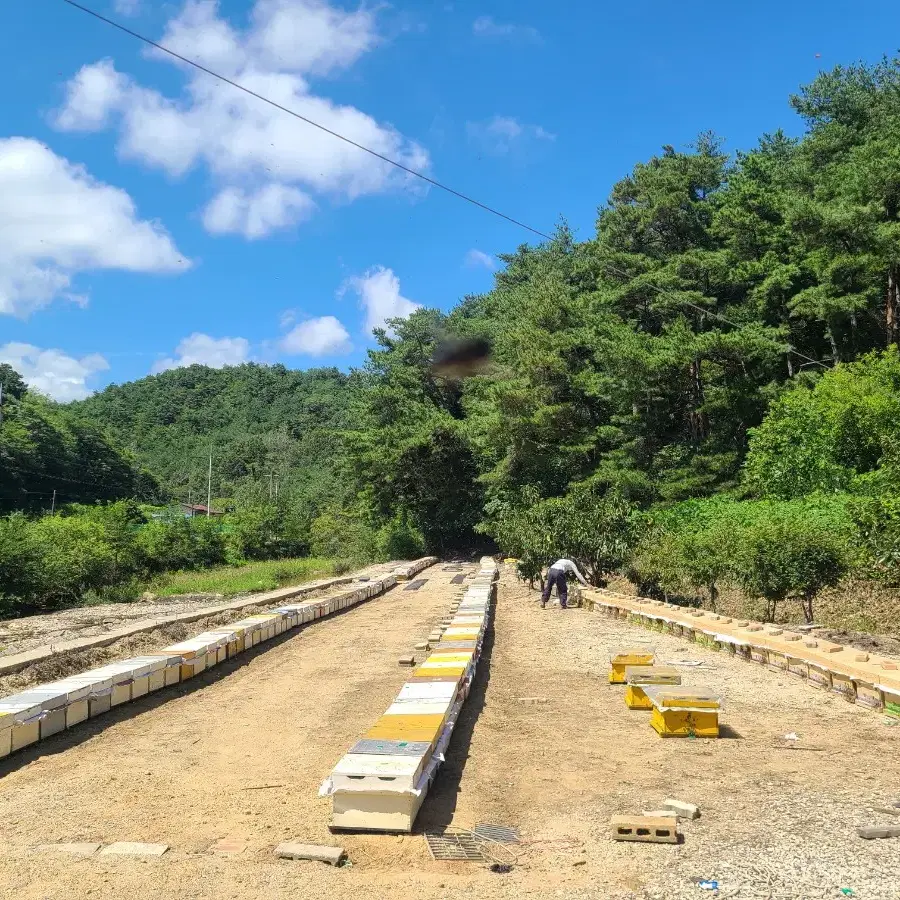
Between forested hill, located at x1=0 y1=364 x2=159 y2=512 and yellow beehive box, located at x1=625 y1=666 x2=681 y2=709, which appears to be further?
forested hill, located at x1=0 y1=364 x2=159 y2=512

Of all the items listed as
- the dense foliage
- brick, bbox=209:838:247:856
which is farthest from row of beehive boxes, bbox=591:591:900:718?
brick, bbox=209:838:247:856

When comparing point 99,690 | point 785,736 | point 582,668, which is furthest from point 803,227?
point 99,690

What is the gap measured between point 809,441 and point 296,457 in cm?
7189

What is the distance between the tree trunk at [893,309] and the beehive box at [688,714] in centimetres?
2178

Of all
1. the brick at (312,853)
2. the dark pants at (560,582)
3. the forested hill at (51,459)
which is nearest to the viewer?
the brick at (312,853)

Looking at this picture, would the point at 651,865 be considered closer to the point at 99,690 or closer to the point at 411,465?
the point at 99,690

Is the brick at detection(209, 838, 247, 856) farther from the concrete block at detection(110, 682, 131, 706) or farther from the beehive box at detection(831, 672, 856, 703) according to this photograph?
the beehive box at detection(831, 672, 856, 703)

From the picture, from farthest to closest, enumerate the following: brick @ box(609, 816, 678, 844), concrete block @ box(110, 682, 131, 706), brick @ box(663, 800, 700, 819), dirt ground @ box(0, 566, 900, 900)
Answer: concrete block @ box(110, 682, 131, 706), brick @ box(663, 800, 700, 819), brick @ box(609, 816, 678, 844), dirt ground @ box(0, 566, 900, 900)

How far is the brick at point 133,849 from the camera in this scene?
396 cm

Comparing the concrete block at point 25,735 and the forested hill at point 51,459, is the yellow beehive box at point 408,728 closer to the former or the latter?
the concrete block at point 25,735

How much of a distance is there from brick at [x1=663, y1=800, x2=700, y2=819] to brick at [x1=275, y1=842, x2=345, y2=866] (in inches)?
77.0

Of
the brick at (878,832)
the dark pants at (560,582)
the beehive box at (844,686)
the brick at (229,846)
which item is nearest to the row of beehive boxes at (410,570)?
the dark pants at (560,582)

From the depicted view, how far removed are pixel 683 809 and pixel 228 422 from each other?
107 meters

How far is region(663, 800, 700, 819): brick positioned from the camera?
14.2 feet
